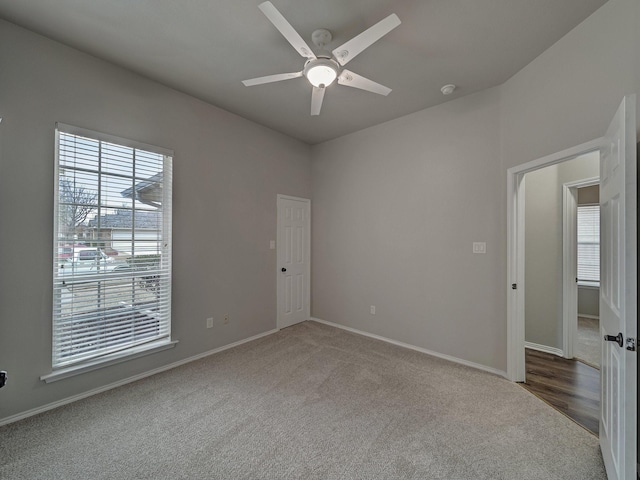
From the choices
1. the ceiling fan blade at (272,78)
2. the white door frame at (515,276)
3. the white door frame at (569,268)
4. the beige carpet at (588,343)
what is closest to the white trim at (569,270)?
the white door frame at (569,268)

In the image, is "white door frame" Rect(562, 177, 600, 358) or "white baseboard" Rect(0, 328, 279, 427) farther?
"white door frame" Rect(562, 177, 600, 358)

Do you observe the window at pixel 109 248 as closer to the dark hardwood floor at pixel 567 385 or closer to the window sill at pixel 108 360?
the window sill at pixel 108 360

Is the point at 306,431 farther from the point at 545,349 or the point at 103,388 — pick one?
the point at 545,349

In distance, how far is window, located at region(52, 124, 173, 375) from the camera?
2.24 metres

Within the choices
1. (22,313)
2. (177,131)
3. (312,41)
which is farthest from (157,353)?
(312,41)

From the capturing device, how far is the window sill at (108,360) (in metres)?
2.18

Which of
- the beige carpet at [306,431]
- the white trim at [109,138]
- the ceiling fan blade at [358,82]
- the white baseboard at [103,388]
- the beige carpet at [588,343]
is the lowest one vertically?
the beige carpet at [306,431]

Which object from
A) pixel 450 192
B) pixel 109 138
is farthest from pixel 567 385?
pixel 109 138

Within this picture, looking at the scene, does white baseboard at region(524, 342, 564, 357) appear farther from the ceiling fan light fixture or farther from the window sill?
the window sill

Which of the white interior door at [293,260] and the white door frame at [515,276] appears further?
the white interior door at [293,260]

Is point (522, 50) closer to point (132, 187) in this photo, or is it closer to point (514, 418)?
point (514, 418)

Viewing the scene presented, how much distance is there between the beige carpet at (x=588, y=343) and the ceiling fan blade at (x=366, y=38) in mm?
3450

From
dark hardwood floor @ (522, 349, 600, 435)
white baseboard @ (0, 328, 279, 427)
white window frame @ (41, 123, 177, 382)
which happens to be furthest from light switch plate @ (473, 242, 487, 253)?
white window frame @ (41, 123, 177, 382)

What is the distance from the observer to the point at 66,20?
6.46ft
